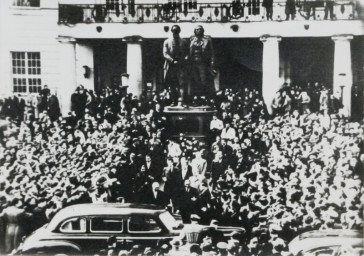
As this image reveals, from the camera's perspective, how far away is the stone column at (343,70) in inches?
197

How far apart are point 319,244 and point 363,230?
386 millimetres

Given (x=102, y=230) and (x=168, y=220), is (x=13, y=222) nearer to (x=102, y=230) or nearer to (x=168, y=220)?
(x=102, y=230)

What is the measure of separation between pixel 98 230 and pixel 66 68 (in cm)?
140

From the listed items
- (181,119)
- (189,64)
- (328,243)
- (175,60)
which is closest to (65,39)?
(175,60)

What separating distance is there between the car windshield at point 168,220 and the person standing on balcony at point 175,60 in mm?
1031

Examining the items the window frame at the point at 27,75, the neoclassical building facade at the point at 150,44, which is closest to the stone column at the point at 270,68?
the neoclassical building facade at the point at 150,44

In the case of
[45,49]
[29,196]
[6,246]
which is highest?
[45,49]

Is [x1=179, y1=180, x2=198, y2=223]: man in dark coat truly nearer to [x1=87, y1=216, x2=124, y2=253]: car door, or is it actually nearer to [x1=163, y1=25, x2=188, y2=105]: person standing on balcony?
[x1=87, y1=216, x2=124, y2=253]: car door

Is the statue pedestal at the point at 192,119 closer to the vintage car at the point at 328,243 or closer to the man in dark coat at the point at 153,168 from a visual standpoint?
the man in dark coat at the point at 153,168

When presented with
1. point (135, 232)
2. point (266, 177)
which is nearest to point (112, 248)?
point (135, 232)

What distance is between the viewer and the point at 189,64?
16.9 ft

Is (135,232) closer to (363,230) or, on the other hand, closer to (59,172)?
(59,172)

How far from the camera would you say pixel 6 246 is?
5051mm

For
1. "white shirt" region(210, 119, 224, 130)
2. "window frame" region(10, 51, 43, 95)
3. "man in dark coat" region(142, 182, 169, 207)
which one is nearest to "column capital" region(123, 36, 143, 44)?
"window frame" region(10, 51, 43, 95)
